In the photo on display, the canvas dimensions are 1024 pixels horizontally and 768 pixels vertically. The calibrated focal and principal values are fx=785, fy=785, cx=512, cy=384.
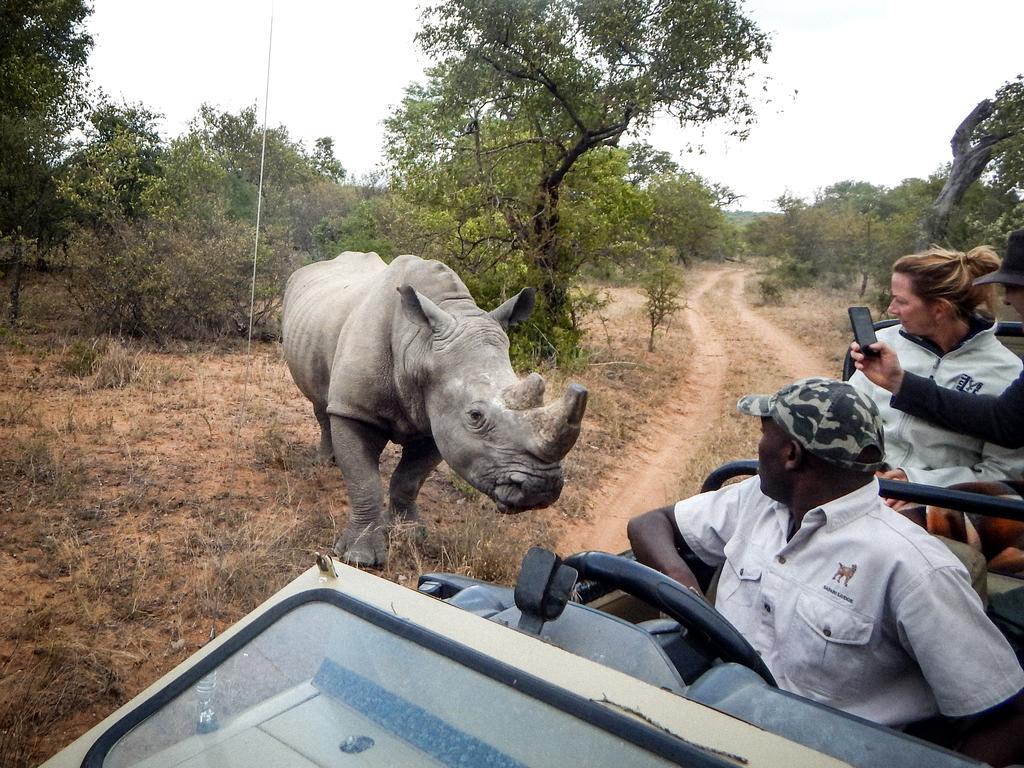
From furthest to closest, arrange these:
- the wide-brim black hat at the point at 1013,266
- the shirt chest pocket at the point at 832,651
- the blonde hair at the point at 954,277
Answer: the blonde hair at the point at 954,277, the wide-brim black hat at the point at 1013,266, the shirt chest pocket at the point at 832,651

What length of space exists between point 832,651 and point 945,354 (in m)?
1.86

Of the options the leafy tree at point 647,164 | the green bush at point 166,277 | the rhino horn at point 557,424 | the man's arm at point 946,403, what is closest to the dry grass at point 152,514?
the green bush at point 166,277

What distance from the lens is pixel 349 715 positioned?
134 centimetres

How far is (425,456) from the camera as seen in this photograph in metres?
5.19

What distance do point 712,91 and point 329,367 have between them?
25.8 ft

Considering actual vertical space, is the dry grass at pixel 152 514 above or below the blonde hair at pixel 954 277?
below

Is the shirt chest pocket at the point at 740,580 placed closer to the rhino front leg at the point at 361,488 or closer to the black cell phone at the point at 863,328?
the black cell phone at the point at 863,328

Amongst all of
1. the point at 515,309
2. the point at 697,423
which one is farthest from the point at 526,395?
the point at 697,423

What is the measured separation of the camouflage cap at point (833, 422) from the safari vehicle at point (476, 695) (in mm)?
546

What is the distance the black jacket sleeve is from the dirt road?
2933 millimetres

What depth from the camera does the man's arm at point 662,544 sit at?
2266 mm

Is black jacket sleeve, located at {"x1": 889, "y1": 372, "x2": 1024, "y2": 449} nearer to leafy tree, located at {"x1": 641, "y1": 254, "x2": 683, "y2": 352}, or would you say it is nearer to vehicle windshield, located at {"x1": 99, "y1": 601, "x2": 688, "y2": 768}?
vehicle windshield, located at {"x1": 99, "y1": 601, "x2": 688, "y2": 768}

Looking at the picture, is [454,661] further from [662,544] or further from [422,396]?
[422,396]

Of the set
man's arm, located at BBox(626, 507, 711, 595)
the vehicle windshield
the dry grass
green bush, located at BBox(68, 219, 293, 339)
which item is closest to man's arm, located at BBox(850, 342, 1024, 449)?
man's arm, located at BBox(626, 507, 711, 595)
